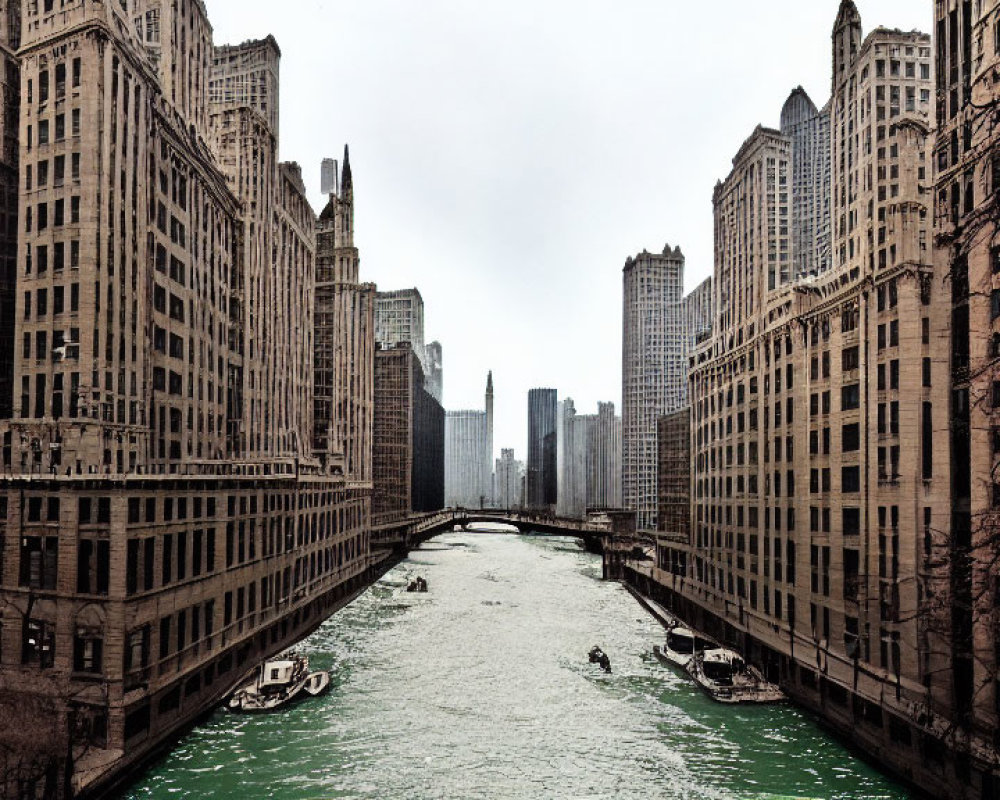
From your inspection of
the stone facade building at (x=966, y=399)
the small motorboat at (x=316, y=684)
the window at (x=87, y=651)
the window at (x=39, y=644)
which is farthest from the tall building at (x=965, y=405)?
the window at (x=39, y=644)

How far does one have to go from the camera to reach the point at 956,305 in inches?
1722

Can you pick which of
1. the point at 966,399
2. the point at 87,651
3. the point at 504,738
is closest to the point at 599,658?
the point at 504,738

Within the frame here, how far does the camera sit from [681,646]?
69125 mm

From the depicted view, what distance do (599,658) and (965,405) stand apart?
1483 inches

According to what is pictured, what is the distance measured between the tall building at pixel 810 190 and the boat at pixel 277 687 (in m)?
53.4

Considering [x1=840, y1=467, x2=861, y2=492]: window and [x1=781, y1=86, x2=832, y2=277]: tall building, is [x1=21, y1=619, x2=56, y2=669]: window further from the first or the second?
[x1=781, y1=86, x2=832, y2=277]: tall building

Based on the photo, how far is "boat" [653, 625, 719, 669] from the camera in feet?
219

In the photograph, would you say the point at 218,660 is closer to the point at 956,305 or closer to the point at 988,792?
the point at 988,792

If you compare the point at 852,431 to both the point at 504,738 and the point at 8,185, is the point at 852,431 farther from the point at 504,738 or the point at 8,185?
the point at 8,185

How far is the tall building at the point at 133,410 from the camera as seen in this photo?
41812 millimetres

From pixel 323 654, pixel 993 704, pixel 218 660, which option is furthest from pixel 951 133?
pixel 323 654

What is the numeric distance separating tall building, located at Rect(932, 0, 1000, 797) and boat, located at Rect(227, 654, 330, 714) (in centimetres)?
3970

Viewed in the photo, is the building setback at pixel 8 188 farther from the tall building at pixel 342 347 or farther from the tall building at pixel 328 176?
the tall building at pixel 328 176

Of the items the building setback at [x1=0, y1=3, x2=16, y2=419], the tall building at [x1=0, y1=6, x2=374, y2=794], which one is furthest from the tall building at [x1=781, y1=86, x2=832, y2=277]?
the building setback at [x1=0, y1=3, x2=16, y2=419]
